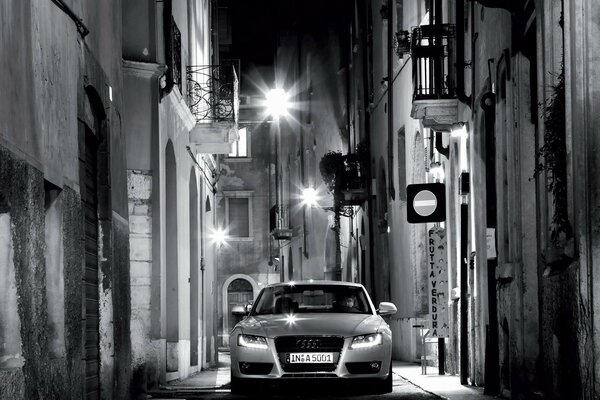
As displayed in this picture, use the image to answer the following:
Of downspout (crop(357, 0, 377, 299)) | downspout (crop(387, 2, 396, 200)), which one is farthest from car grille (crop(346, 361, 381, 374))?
downspout (crop(357, 0, 377, 299))

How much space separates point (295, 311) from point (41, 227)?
25.7 ft

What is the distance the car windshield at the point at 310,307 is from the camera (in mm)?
16781

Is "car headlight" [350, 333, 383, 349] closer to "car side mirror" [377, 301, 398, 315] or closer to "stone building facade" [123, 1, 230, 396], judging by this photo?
"car side mirror" [377, 301, 398, 315]

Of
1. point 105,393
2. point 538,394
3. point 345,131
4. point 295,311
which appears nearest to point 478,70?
point 295,311

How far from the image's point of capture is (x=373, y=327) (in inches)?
618

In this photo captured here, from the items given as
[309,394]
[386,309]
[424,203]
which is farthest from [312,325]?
[424,203]

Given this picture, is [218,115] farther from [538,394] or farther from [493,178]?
[538,394]

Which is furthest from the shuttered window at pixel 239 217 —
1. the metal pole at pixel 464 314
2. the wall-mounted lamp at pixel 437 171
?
the metal pole at pixel 464 314

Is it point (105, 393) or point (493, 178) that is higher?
point (493, 178)

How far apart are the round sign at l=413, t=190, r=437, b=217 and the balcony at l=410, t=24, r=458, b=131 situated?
8.87 feet

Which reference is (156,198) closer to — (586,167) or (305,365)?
(305,365)

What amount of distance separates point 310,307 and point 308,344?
1.76 meters

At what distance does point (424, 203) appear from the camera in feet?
60.5

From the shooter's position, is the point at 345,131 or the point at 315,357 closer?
the point at 315,357
